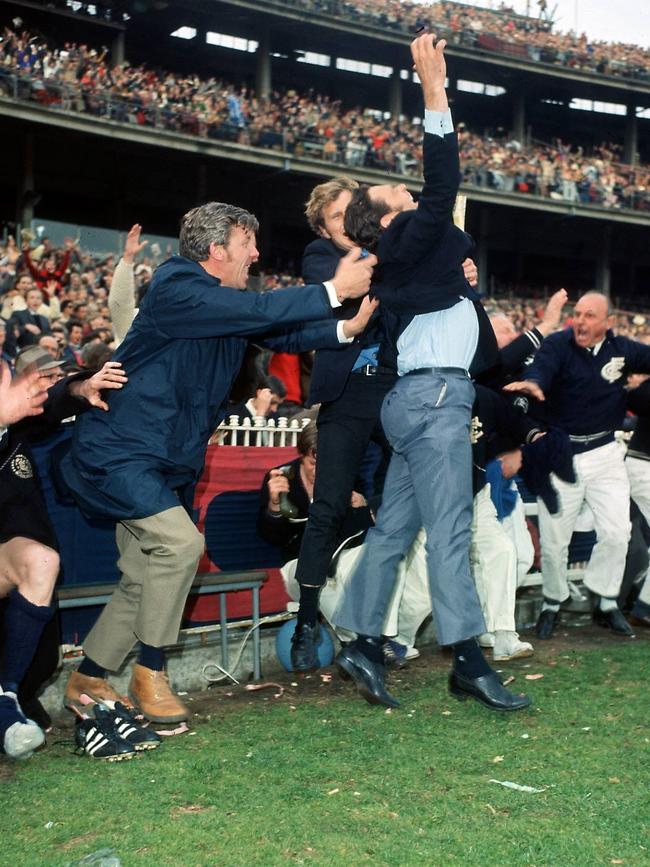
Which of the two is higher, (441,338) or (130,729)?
(441,338)

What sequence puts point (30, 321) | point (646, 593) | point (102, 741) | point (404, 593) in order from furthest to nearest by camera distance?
point (30, 321) < point (646, 593) < point (404, 593) < point (102, 741)

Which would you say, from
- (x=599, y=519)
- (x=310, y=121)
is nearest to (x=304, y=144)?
(x=310, y=121)

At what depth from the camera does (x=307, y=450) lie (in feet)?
18.2

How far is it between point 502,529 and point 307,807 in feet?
9.32

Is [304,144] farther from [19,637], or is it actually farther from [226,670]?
[19,637]

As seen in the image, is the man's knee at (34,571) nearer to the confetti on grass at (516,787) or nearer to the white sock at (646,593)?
the confetti on grass at (516,787)

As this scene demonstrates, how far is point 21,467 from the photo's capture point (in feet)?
14.0

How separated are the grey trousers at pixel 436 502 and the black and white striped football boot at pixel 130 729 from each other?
3.36ft

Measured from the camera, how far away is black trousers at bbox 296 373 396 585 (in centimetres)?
493

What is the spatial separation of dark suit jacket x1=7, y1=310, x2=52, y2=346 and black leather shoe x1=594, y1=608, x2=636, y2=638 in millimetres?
6992

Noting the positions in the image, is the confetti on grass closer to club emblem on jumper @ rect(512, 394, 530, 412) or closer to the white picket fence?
club emblem on jumper @ rect(512, 394, 530, 412)

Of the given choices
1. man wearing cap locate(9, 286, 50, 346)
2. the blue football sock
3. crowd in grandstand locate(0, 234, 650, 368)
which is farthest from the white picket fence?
man wearing cap locate(9, 286, 50, 346)

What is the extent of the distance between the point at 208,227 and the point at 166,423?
88cm

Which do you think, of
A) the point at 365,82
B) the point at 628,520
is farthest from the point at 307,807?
the point at 365,82
